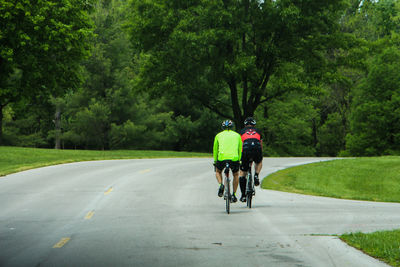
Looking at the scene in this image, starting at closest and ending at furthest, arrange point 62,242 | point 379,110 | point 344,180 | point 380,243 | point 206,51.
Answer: point 380,243, point 62,242, point 344,180, point 206,51, point 379,110

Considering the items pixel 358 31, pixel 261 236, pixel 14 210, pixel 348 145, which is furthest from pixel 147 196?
pixel 358 31

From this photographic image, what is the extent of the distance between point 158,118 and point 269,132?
12.2 meters

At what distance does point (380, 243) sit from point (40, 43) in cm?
2186

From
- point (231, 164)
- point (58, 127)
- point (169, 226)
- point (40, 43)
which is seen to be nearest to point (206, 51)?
point (40, 43)

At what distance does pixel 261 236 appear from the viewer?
8.71m

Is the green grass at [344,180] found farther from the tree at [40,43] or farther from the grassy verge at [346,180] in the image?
Answer: the tree at [40,43]

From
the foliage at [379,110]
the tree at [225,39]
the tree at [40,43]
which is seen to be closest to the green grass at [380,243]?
the tree at [225,39]

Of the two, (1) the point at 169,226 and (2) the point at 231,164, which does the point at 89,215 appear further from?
(2) the point at 231,164

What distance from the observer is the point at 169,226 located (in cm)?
977

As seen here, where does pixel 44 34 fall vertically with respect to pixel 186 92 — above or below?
above

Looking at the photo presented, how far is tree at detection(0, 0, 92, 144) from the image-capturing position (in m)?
25.0

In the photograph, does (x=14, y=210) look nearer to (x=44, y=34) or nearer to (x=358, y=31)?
(x=44, y=34)

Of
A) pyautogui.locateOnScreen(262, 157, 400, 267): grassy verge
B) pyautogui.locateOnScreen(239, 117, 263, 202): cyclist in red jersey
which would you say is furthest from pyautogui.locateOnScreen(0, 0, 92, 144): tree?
pyautogui.locateOnScreen(239, 117, 263, 202): cyclist in red jersey

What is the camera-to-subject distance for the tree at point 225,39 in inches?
1072
